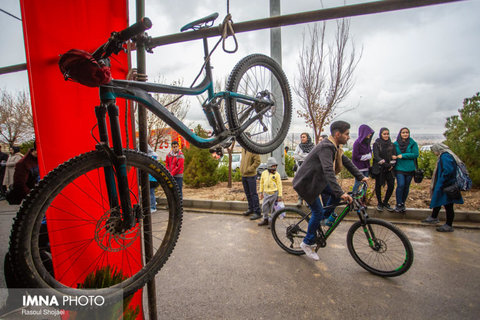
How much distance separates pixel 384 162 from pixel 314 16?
215 inches

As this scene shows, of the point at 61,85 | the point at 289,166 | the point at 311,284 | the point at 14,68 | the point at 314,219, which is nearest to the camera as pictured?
the point at 61,85

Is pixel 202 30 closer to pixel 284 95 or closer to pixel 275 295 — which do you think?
pixel 284 95

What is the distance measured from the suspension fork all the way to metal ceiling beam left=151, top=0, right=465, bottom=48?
90 centimetres

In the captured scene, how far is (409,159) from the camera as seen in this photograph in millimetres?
5887

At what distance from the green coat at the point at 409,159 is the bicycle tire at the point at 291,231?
3235 mm

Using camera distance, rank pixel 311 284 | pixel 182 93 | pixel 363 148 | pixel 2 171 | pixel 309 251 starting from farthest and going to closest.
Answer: pixel 2 171 → pixel 363 148 → pixel 309 251 → pixel 311 284 → pixel 182 93

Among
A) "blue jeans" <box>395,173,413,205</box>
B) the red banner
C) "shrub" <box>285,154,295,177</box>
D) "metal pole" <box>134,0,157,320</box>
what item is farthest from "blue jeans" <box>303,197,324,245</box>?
"shrub" <box>285,154,295,177</box>

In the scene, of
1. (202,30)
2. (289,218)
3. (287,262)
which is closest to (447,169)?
(289,218)

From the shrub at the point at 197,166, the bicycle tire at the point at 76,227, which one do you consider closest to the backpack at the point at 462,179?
the bicycle tire at the point at 76,227

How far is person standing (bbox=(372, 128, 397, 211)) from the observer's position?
5996 mm

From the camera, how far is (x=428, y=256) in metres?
4.03

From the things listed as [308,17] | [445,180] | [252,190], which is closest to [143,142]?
[308,17]

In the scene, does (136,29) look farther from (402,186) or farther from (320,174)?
(402,186)

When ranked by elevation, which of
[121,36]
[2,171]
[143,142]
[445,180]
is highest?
[121,36]
